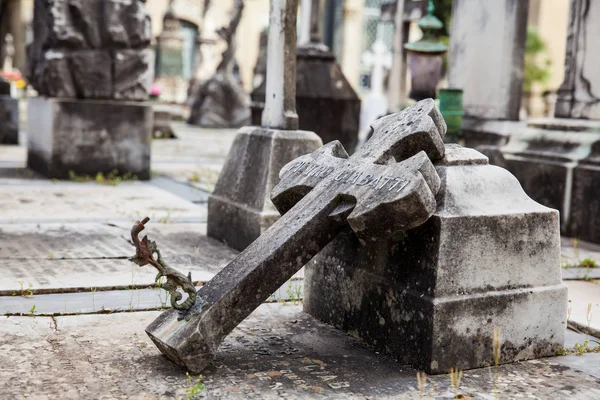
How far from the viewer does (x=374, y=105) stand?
58.9 feet

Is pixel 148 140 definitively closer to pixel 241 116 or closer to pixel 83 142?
pixel 83 142

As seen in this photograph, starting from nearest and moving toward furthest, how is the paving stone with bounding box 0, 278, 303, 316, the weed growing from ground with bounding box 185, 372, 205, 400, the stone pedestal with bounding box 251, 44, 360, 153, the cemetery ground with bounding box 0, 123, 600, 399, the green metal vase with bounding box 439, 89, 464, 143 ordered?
the weed growing from ground with bounding box 185, 372, 205, 400, the cemetery ground with bounding box 0, 123, 600, 399, the paving stone with bounding box 0, 278, 303, 316, the green metal vase with bounding box 439, 89, 464, 143, the stone pedestal with bounding box 251, 44, 360, 153

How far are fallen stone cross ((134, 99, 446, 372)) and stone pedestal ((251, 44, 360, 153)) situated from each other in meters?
6.23

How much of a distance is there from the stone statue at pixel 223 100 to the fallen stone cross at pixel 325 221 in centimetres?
1540

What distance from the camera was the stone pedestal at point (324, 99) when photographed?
975 cm

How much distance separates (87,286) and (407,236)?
1.65 m

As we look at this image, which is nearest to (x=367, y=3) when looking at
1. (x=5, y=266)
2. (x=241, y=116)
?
(x=241, y=116)

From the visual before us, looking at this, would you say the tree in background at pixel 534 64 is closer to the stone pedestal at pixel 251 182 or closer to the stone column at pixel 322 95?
the stone column at pixel 322 95

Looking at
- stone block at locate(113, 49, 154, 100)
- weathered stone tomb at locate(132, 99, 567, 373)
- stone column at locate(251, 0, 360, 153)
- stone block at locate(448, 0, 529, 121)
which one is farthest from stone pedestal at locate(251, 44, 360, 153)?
weathered stone tomb at locate(132, 99, 567, 373)

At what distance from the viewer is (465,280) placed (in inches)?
125

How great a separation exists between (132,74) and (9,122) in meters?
3.85

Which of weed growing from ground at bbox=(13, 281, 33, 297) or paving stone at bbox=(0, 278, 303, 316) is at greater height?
weed growing from ground at bbox=(13, 281, 33, 297)

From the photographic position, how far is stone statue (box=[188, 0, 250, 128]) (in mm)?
18703

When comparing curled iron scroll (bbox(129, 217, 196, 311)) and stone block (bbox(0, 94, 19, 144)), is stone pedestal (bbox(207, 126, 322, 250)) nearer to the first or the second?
curled iron scroll (bbox(129, 217, 196, 311))
